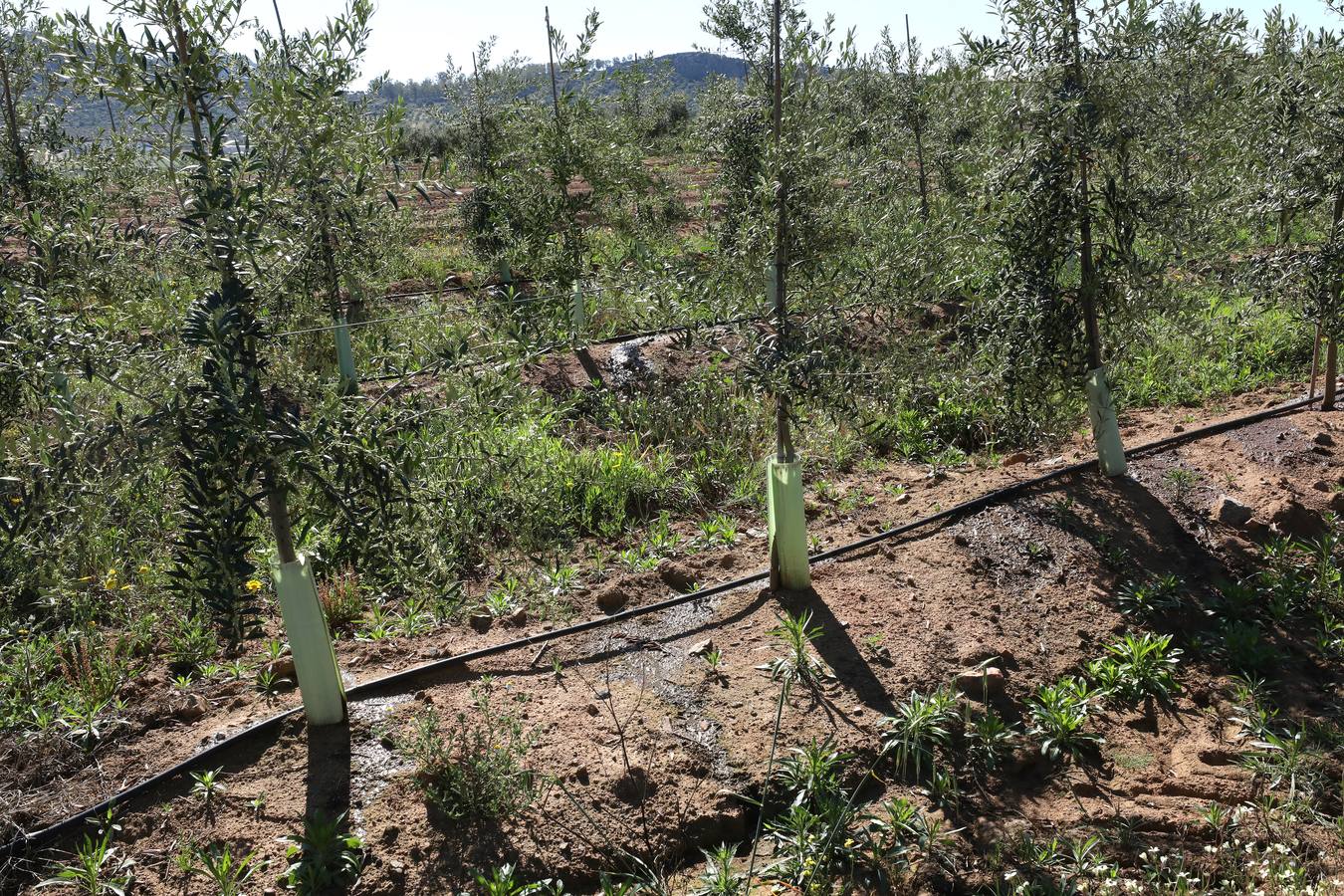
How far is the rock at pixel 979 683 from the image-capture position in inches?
179

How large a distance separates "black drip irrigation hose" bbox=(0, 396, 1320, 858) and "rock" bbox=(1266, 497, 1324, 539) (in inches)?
38.8

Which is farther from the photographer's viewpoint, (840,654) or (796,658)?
(840,654)

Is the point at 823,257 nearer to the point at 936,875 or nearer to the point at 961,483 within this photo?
the point at 961,483

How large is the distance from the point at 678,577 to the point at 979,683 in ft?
5.48

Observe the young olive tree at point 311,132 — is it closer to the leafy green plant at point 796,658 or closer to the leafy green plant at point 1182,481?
the leafy green plant at point 796,658

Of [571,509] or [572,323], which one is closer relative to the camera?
[571,509]

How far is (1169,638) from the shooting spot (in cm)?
478

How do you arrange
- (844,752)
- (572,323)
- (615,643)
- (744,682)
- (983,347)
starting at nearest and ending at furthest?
1. (844,752)
2. (744,682)
3. (615,643)
4. (983,347)
5. (572,323)

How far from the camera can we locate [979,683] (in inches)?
180

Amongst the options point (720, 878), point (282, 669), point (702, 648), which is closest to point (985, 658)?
point (702, 648)

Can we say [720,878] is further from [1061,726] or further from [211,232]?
[211,232]

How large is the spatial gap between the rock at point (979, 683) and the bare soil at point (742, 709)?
0.23 feet

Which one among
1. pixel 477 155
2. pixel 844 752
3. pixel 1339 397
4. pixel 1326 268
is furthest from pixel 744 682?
pixel 477 155

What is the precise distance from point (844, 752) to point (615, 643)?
1.27 metres
